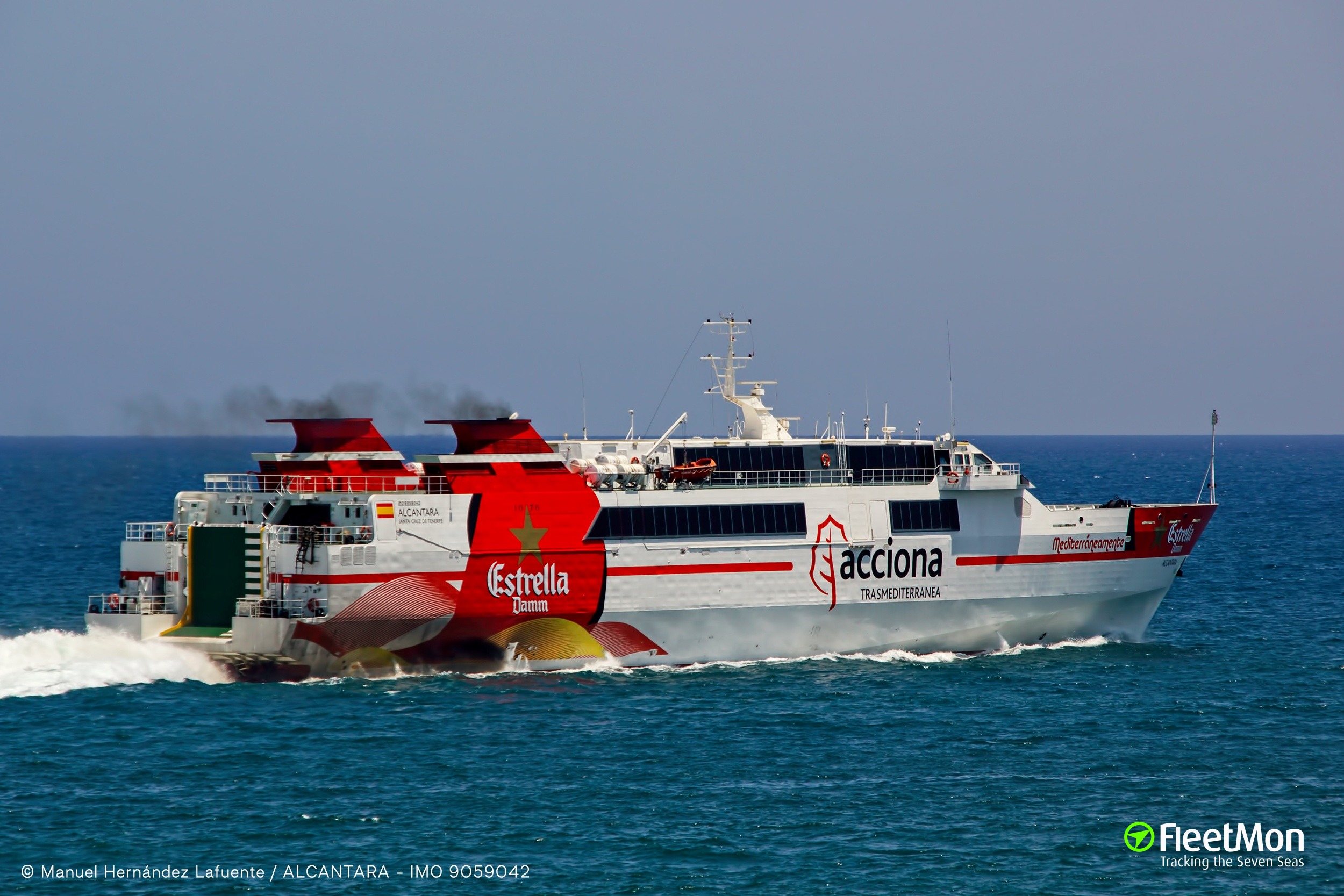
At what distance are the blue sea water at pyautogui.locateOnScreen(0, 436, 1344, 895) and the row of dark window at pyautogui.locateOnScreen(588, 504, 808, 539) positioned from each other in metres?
3.53

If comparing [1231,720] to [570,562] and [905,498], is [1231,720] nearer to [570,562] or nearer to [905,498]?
[905,498]

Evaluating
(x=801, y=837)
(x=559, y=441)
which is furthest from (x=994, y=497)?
(x=801, y=837)

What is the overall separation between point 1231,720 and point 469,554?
59.7ft

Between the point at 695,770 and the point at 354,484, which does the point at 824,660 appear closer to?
the point at 695,770

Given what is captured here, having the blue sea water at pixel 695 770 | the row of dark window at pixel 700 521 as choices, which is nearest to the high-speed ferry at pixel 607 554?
the row of dark window at pixel 700 521

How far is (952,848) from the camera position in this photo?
2373 centimetres

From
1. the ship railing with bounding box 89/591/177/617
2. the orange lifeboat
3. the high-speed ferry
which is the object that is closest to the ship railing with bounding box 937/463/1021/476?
the high-speed ferry

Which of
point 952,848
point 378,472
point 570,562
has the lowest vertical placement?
point 952,848

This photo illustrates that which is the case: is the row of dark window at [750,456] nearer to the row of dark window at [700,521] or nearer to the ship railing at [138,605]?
the row of dark window at [700,521]

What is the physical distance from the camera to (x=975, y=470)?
1526 inches

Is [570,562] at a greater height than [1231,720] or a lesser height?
greater

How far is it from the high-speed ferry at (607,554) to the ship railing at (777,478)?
2.4 inches

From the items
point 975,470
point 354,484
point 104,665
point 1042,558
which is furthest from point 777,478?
point 104,665

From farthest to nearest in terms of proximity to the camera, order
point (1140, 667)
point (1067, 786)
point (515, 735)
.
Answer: point (1140, 667), point (515, 735), point (1067, 786)
